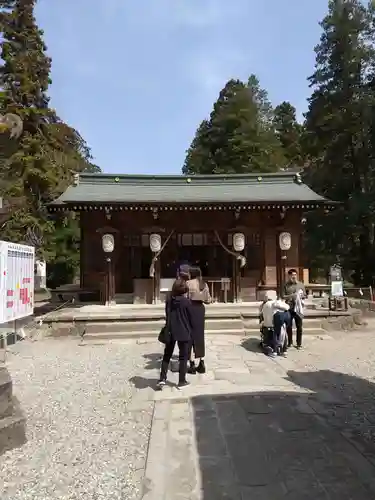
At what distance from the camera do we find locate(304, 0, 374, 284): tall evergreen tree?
851 inches

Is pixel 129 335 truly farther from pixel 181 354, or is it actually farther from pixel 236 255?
pixel 181 354

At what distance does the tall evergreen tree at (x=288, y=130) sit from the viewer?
45.1 m

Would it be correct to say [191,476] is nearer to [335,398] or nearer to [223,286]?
[335,398]

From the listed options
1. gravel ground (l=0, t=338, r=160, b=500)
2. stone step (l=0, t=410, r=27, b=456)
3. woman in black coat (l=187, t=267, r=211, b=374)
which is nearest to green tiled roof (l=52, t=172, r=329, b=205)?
gravel ground (l=0, t=338, r=160, b=500)

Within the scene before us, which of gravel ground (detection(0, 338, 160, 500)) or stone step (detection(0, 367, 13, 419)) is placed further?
stone step (detection(0, 367, 13, 419))

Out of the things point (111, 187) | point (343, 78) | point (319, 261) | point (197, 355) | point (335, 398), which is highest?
point (343, 78)

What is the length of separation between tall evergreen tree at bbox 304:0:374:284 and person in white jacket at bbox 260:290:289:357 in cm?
1355

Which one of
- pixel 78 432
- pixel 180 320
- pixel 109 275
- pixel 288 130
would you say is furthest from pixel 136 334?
pixel 288 130

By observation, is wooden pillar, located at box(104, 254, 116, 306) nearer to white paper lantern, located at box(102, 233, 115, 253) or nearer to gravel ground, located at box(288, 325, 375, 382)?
white paper lantern, located at box(102, 233, 115, 253)

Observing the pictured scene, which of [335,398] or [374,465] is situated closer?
[374,465]

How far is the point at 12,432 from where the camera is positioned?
441cm

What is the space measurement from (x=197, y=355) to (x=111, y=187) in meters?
11.8

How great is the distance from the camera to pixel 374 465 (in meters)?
3.79

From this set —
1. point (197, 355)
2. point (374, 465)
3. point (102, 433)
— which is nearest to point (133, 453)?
point (102, 433)
